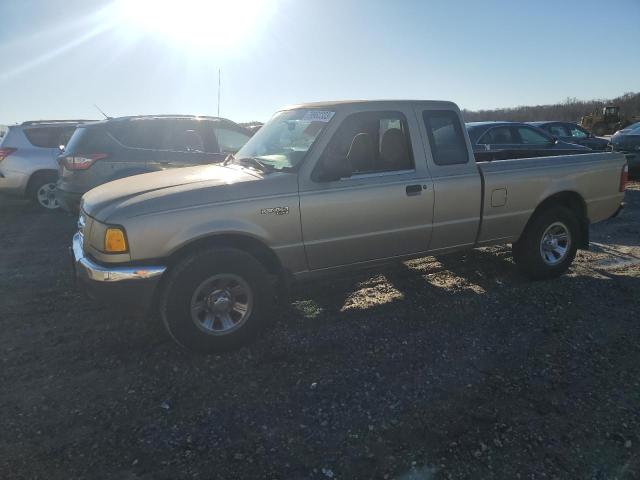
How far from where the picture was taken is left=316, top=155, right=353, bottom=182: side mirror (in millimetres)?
3799

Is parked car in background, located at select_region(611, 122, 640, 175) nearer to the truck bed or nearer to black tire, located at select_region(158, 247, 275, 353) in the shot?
the truck bed

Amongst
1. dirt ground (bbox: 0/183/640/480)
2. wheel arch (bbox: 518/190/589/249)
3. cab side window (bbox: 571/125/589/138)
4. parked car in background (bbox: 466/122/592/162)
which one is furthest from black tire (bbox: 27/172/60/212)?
cab side window (bbox: 571/125/589/138)

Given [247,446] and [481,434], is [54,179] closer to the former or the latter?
[247,446]

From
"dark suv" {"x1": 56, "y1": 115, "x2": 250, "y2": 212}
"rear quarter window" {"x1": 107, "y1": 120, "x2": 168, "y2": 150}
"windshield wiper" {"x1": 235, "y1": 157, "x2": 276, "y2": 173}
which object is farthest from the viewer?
"rear quarter window" {"x1": 107, "y1": 120, "x2": 168, "y2": 150}

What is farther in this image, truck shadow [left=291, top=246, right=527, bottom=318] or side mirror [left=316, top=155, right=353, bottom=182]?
truck shadow [left=291, top=246, right=527, bottom=318]

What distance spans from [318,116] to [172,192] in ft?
4.89

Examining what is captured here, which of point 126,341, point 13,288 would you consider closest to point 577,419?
point 126,341

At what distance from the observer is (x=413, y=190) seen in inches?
167

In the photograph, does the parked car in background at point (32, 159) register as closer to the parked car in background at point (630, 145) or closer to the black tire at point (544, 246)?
the black tire at point (544, 246)

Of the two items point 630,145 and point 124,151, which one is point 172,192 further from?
point 630,145

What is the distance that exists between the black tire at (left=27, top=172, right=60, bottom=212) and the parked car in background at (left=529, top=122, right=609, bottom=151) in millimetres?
12738

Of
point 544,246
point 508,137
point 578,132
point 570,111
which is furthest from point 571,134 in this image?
point 570,111

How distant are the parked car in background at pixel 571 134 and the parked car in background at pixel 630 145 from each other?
656mm

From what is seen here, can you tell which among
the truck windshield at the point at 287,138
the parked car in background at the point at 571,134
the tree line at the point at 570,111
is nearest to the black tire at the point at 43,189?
the truck windshield at the point at 287,138
